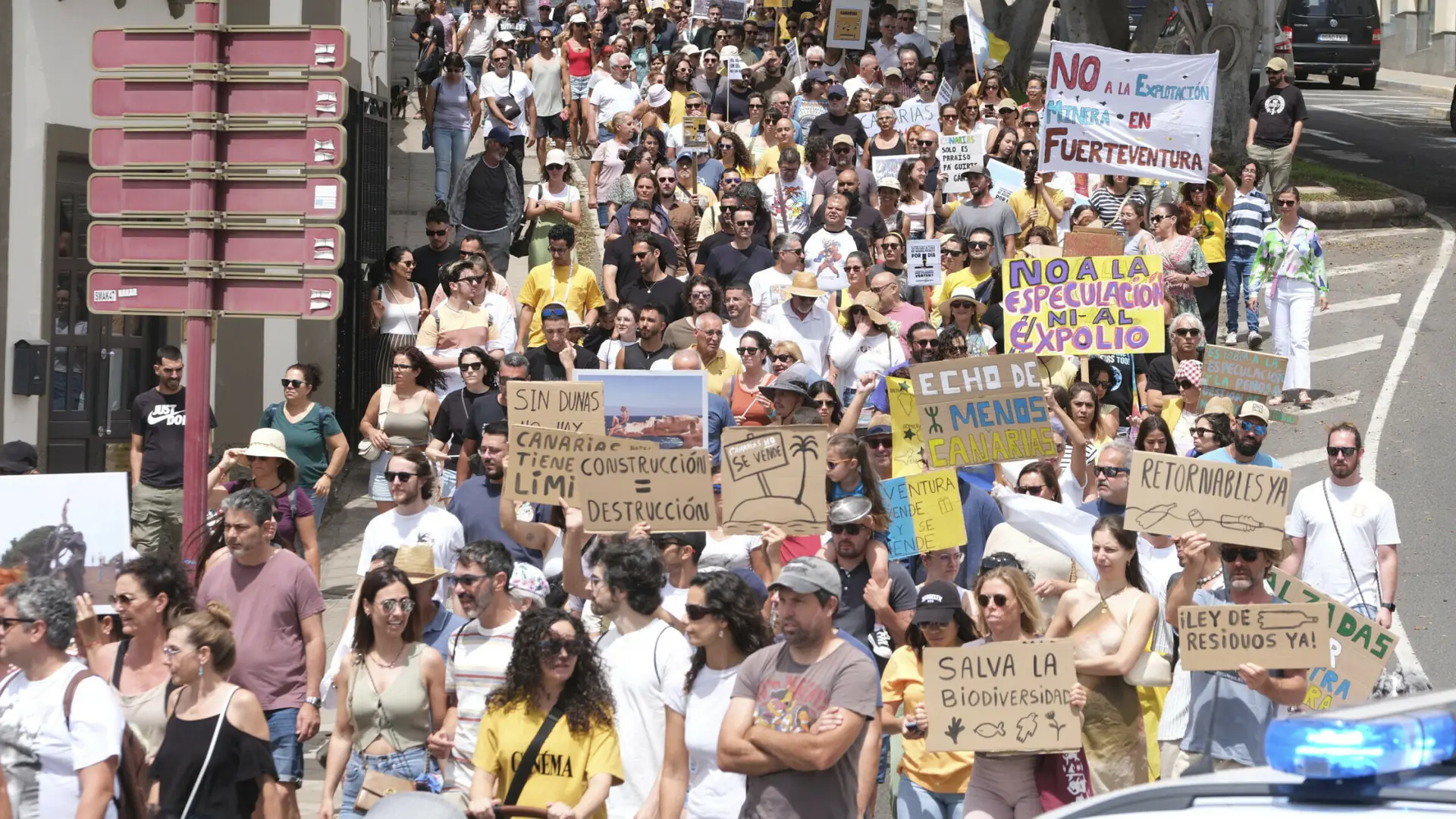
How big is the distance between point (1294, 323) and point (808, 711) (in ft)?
36.4

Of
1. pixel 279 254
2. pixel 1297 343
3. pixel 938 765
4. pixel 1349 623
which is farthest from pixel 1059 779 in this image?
pixel 1297 343

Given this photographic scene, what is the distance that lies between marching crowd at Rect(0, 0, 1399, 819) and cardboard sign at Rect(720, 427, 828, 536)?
0.45ft

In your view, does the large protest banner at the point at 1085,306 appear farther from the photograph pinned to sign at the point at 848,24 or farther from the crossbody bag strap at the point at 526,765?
the photograph pinned to sign at the point at 848,24

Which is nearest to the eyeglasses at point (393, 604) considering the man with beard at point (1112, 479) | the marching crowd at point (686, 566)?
the marching crowd at point (686, 566)

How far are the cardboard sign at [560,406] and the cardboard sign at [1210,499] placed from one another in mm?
2785

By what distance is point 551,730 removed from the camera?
22.0 feet

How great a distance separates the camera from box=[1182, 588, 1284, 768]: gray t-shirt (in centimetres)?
737

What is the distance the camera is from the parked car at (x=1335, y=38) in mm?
37406

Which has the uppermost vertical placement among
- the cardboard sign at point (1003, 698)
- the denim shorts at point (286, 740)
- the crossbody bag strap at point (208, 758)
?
the cardboard sign at point (1003, 698)

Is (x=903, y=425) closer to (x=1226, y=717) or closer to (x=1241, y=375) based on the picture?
(x=1241, y=375)

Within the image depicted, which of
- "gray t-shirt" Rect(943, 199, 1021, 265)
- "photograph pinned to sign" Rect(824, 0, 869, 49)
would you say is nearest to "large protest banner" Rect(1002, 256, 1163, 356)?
"gray t-shirt" Rect(943, 199, 1021, 265)

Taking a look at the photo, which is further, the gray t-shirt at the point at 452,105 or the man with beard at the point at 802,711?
the gray t-shirt at the point at 452,105

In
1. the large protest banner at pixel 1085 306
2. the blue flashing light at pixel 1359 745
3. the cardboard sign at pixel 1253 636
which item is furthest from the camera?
the large protest banner at pixel 1085 306

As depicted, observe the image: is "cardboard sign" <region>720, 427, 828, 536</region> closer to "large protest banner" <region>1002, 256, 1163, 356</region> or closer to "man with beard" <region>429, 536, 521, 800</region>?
"man with beard" <region>429, 536, 521, 800</region>
